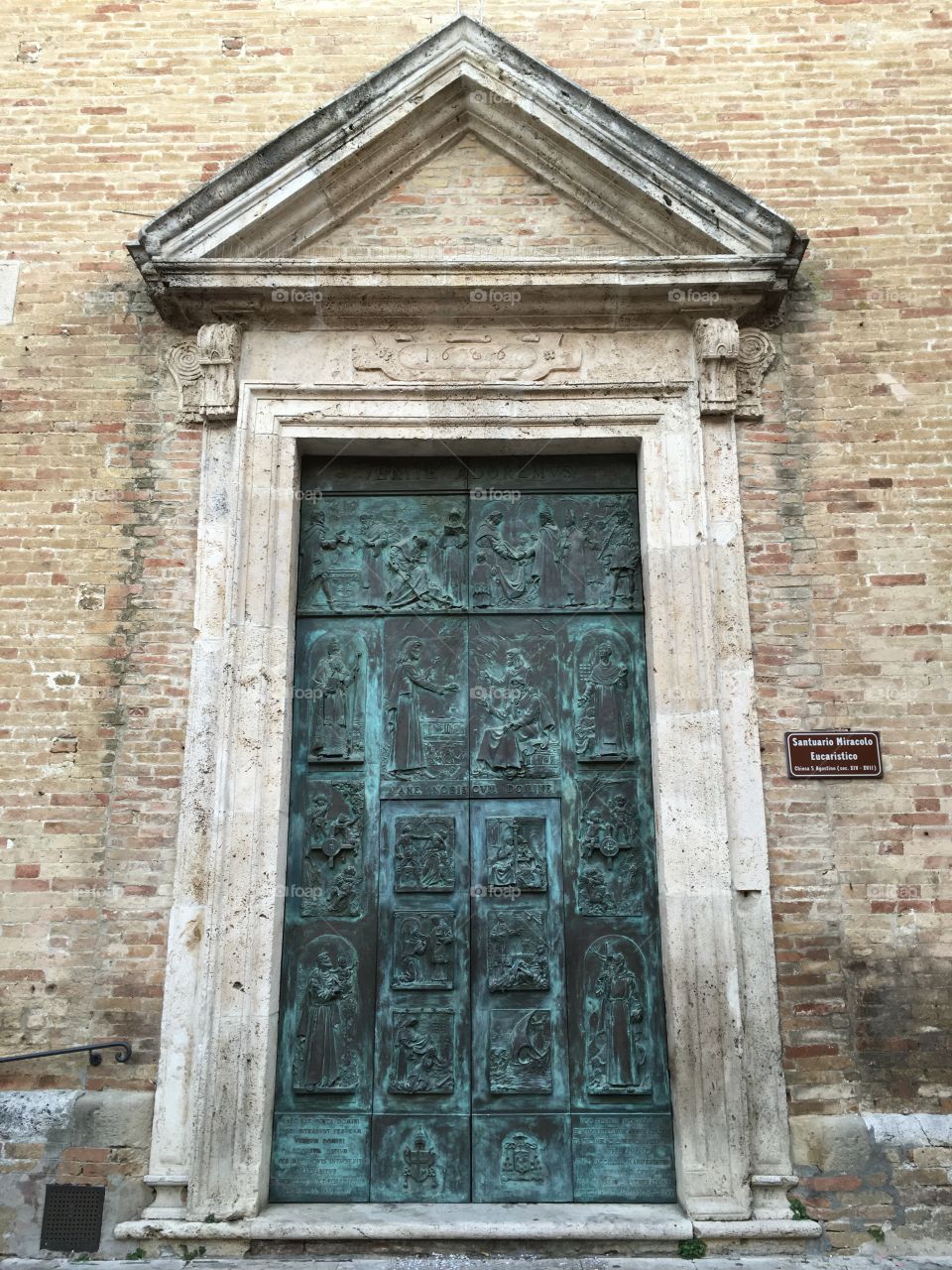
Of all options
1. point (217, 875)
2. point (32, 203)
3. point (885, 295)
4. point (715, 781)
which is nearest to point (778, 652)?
point (715, 781)

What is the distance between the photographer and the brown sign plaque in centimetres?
509

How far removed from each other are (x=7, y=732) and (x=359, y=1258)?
111 inches

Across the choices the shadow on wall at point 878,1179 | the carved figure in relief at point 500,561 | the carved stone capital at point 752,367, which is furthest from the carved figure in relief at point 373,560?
the shadow on wall at point 878,1179

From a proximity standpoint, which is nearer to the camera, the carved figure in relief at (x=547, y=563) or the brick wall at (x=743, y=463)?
the brick wall at (x=743, y=463)

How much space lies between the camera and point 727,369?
552 centimetres

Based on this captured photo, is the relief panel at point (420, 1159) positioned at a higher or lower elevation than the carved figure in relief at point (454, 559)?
lower

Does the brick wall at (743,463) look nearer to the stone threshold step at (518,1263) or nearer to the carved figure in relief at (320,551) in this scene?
the stone threshold step at (518,1263)

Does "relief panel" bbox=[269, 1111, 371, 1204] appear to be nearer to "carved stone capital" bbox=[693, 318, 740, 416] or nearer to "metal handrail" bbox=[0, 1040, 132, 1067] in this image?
"metal handrail" bbox=[0, 1040, 132, 1067]

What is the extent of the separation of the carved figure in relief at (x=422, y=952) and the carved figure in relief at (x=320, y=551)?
1.62 metres

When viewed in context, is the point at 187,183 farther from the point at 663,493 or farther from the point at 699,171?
the point at 663,493

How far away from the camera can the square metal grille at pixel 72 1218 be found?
4.59m

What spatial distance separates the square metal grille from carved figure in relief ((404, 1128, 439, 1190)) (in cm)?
129

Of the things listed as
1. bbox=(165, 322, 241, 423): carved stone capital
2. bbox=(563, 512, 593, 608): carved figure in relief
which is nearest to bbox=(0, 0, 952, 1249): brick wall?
bbox=(165, 322, 241, 423): carved stone capital

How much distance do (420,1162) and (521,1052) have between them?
644mm
